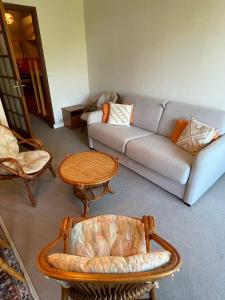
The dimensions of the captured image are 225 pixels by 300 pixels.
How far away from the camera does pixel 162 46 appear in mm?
2631

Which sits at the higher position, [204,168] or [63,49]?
[63,49]

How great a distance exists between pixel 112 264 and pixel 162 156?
4.99 ft

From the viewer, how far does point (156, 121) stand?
2.67 meters

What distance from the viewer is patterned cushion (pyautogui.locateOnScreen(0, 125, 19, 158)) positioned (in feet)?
7.20

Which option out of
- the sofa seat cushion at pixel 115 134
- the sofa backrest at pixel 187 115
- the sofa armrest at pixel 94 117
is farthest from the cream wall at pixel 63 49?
the sofa backrest at pixel 187 115

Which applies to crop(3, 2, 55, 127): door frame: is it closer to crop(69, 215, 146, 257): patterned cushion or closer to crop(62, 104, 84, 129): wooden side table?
crop(62, 104, 84, 129): wooden side table

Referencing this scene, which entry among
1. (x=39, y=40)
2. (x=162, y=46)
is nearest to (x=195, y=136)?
(x=162, y=46)

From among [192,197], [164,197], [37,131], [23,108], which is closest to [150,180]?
[164,197]

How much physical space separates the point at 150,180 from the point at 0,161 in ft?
5.37

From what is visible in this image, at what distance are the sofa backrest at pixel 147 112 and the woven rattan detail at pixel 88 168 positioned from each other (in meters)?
1.00

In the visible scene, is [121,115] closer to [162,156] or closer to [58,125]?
[162,156]

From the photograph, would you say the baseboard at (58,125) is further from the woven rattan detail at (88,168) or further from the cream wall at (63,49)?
the woven rattan detail at (88,168)

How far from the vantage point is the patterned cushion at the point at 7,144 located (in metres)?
2.20

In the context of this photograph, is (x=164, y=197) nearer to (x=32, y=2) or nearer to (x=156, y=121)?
(x=156, y=121)
